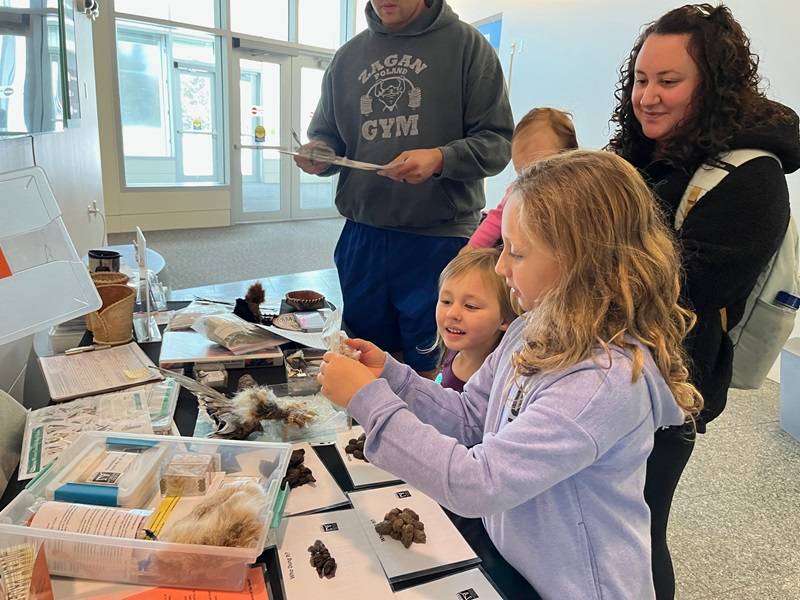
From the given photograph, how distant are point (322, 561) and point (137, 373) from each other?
696mm

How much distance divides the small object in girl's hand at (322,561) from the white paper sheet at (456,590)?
9 cm

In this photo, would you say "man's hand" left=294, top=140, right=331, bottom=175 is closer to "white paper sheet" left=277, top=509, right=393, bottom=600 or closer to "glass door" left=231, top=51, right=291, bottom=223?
"white paper sheet" left=277, top=509, right=393, bottom=600

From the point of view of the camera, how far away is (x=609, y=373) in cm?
70

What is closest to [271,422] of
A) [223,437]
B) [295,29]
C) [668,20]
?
[223,437]

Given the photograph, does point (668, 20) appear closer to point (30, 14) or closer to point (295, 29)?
point (30, 14)

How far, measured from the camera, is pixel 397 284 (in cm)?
172

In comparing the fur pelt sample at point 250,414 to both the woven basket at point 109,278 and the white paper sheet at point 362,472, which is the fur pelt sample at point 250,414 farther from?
the woven basket at point 109,278

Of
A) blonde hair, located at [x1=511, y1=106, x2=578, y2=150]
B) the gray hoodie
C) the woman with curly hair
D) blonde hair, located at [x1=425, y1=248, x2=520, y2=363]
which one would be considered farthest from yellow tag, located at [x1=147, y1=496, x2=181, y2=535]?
blonde hair, located at [x1=511, y1=106, x2=578, y2=150]

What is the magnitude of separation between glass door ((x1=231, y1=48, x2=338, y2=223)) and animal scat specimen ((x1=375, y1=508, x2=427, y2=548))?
6.26 meters

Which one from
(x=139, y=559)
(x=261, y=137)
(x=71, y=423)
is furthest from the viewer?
(x=261, y=137)

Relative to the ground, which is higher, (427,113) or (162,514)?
(427,113)

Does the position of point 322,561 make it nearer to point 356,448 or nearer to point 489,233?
point 356,448

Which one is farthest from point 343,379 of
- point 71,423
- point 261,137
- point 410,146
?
point 261,137

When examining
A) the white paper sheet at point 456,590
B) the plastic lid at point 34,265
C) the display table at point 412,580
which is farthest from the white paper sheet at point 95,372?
the white paper sheet at point 456,590
